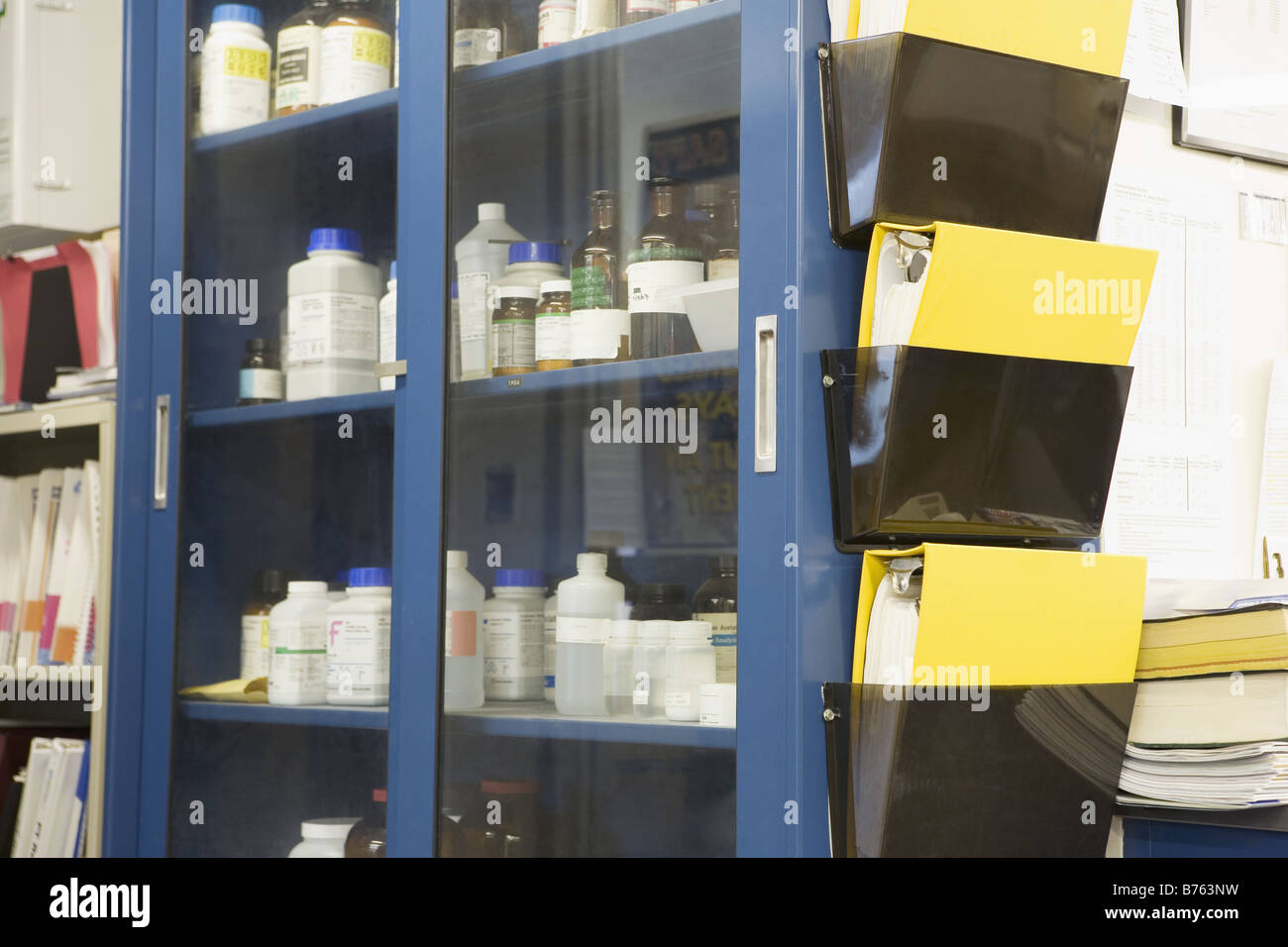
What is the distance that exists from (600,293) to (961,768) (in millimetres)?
707

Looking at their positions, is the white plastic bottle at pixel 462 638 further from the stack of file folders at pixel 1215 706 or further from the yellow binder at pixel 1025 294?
the stack of file folders at pixel 1215 706

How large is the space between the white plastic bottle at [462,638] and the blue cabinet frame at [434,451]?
2 cm

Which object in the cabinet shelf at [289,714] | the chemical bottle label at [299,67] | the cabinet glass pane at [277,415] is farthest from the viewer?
the chemical bottle label at [299,67]

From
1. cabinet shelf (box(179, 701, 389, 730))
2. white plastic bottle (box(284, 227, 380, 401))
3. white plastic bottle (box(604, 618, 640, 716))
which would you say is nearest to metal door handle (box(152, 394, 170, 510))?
white plastic bottle (box(284, 227, 380, 401))

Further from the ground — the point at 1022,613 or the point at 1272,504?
Answer: the point at 1272,504

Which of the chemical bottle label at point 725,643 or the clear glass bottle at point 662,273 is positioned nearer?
the chemical bottle label at point 725,643

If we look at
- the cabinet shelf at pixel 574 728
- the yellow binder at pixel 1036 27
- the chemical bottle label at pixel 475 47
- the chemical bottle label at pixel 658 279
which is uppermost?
the chemical bottle label at pixel 475 47

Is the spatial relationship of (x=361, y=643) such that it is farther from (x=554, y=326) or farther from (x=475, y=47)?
(x=475, y=47)

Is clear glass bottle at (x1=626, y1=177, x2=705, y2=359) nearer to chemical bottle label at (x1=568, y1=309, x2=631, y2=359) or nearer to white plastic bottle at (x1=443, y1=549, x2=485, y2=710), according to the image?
chemical bottle label at (x1=568, y1=309, x2=631, y2=359)

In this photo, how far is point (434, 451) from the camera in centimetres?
178

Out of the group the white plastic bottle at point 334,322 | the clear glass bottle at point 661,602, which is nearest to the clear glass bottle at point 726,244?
the clear glass bottle at point 661,602

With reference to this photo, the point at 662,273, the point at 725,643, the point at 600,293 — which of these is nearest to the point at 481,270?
the point at 600,293

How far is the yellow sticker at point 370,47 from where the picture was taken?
2.03 m

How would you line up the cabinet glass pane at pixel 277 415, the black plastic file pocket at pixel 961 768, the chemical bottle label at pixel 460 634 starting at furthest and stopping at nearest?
the cabinet glass pane at pixel 277 415 < the chemical bottle label at pixel 460 634 < the black plastic file pocket at pixel 961 768
